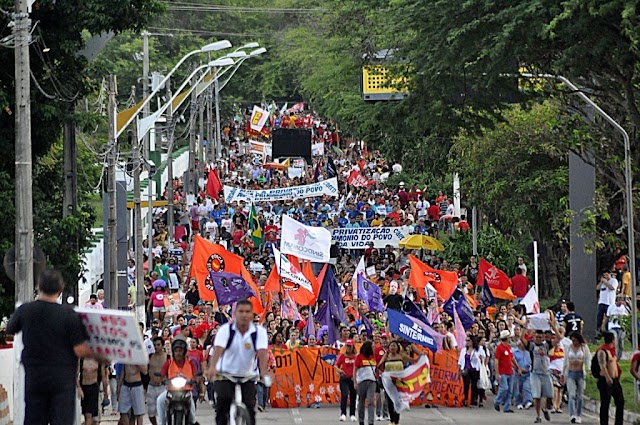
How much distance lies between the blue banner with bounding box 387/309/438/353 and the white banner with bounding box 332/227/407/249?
65.6ft

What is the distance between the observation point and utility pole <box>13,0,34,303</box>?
66.1 feet

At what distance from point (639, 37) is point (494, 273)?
13.5m

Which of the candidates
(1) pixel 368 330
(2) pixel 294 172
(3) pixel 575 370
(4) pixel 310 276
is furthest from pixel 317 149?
(3) pixel 575 370

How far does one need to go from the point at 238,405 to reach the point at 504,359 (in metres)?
12.0

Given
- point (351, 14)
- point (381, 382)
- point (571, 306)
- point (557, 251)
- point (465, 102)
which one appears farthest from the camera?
point (351, 14)

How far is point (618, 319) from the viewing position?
1153 inches

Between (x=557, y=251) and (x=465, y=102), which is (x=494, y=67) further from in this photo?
(x=557, y=251)

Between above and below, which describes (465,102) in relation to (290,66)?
below

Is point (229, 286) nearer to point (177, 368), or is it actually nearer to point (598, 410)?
point (598, 410)

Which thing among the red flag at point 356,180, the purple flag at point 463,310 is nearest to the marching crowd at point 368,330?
the purple flag at point 463,310

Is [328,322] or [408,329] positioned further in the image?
[328,322]

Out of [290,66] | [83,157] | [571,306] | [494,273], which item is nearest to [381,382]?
[571,306]

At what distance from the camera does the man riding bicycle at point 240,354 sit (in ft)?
44.4

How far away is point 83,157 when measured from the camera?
49750 mm
